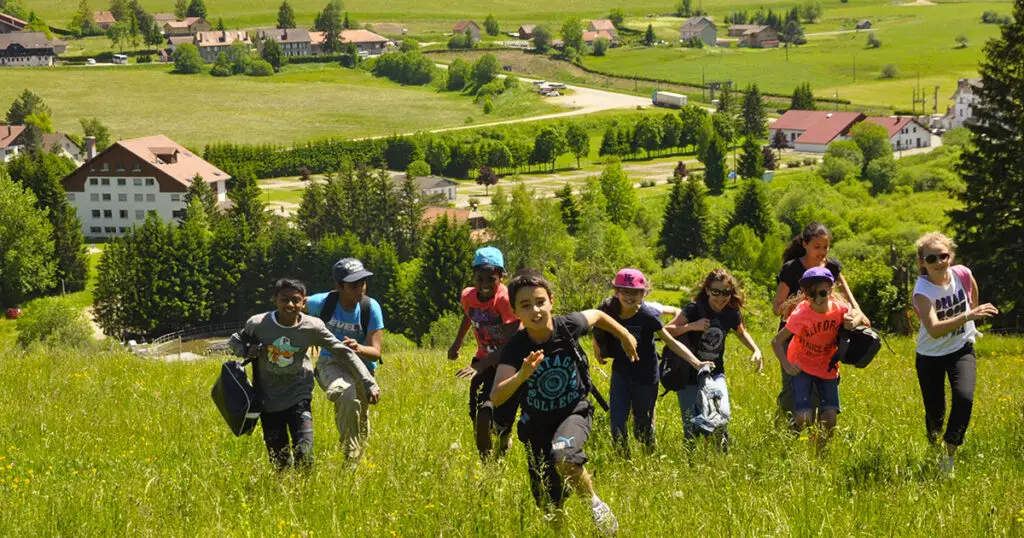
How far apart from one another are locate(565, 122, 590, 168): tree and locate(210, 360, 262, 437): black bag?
452 ft

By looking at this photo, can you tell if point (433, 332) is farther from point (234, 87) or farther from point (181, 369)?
point (234, 87)

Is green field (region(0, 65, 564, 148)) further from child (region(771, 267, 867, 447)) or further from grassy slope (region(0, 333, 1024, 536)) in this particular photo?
child (region(771, 267, 867, 447))

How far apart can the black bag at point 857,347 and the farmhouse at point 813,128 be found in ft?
457

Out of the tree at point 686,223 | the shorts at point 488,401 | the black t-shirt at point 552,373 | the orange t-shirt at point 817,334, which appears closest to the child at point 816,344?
the orange t-shirt at point 817,334

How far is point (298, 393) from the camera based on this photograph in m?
8.55

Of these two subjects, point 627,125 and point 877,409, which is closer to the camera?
point 877,409

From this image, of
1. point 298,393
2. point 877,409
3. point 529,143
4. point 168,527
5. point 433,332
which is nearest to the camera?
point 168,527

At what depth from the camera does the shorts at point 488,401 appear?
8.57 m

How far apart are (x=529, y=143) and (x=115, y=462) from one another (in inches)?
5459

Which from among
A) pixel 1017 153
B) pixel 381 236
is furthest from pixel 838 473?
pixel 381 236

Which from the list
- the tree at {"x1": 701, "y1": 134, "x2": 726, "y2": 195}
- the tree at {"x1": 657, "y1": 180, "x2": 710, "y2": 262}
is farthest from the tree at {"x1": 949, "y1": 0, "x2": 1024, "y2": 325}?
the tree at {"x1": 701, "y1": 134, "x2": 726, "y2": 195}

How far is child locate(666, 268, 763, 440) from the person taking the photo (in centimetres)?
902

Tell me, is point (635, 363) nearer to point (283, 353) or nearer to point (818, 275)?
point (818, 275)

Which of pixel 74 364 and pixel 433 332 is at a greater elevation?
pixel 74 364
